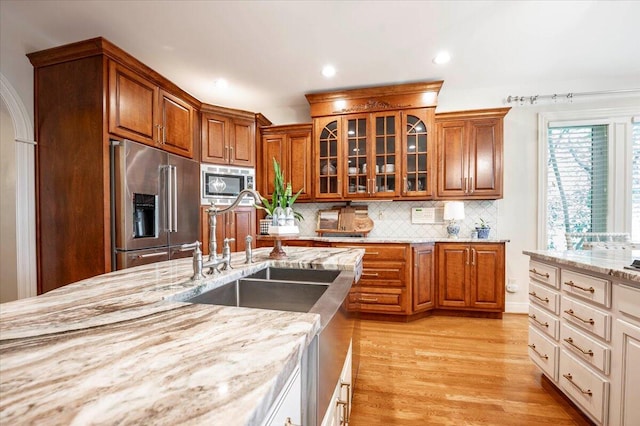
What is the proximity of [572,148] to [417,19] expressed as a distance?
102 inches

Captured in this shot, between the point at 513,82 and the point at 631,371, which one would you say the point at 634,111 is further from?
the point at 631,371

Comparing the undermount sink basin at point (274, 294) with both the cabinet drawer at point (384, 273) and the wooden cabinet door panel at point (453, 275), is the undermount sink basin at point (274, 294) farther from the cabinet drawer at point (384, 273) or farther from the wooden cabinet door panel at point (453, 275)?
the wooden cabinet door panel at point (453, 275)

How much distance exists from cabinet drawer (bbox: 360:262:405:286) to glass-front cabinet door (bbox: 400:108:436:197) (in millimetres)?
880

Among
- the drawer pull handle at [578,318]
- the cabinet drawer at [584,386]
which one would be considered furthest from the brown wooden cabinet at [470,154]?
the cabinet drawer at [584,386]

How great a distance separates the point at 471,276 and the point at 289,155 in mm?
2572

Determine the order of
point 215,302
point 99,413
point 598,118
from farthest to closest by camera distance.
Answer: point 598,118 < point 215,302 < point 99,413

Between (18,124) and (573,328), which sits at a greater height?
(18,124)

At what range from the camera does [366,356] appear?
7.34 ft

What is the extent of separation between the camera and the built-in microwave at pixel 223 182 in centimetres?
328

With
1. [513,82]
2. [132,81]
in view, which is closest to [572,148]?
[513,82]

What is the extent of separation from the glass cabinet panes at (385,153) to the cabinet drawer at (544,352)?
189 cm

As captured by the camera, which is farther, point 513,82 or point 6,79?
point 513,82

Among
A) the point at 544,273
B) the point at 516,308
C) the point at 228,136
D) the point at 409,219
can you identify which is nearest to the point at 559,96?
the point at 409,219

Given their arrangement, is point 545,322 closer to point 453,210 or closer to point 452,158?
point 453,210
